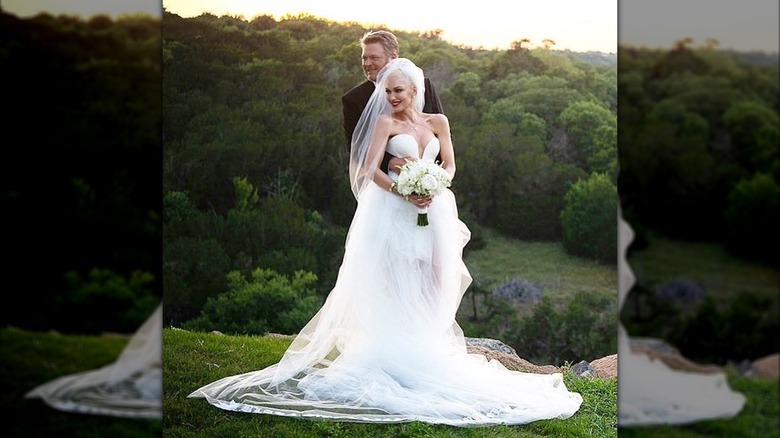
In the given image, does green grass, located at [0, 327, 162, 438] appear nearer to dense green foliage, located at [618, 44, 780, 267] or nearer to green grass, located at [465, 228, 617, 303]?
dense green foliage, located at [618, 44, 780, 267]

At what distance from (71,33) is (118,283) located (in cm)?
93

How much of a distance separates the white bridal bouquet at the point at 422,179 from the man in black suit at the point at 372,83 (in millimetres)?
245

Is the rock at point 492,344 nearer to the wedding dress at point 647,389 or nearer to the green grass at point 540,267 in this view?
the green grass at point 540,267

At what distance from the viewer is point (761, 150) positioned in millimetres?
4219

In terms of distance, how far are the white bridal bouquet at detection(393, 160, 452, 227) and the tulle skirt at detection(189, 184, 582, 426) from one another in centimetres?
25

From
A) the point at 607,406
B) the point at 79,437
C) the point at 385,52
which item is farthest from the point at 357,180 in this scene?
the point at 79,437

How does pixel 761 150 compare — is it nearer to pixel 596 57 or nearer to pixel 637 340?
pixel 637 340

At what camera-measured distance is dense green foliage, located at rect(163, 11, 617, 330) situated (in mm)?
10594

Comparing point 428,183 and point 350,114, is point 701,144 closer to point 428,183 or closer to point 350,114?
point 428,183

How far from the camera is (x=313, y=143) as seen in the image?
35.0ft

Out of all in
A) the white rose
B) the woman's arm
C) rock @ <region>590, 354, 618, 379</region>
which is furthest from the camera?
rock @ <region>590, 354, 618, 379</region>

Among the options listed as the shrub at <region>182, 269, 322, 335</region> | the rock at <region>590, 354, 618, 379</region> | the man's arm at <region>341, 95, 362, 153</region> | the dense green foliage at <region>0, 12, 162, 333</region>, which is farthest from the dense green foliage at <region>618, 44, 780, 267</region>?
the shrub at <region>182, 269, 322, 335</region>

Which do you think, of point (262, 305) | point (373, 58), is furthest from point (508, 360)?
point (262, 305)

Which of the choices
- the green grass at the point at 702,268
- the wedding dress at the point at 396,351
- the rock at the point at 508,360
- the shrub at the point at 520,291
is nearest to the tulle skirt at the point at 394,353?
the wedding dress at the point at 396,351
